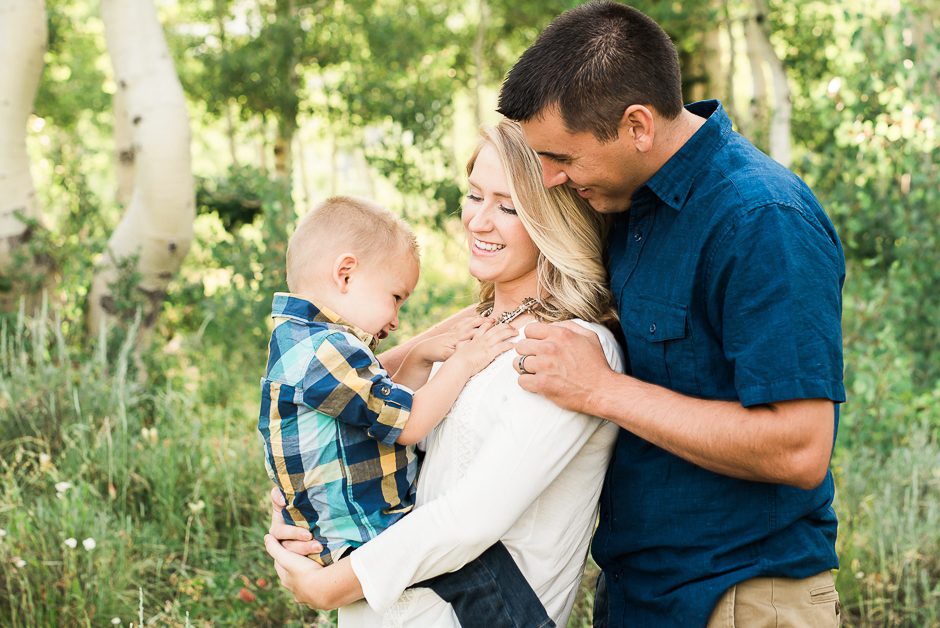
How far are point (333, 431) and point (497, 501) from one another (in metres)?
0.47

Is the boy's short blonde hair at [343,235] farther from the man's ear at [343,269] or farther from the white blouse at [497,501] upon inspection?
the white blouse at [497,501]

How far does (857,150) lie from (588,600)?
3558mm

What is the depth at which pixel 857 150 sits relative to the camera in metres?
5.86

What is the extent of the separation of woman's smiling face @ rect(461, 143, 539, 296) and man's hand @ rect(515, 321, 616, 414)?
1.18ft

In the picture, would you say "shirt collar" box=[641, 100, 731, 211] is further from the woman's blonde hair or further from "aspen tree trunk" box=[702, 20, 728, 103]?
"aspen tree trunk" box=[702, 20, 728, 103]

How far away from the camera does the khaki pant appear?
6.60 ft

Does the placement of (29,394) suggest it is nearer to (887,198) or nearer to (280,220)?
(280,220)

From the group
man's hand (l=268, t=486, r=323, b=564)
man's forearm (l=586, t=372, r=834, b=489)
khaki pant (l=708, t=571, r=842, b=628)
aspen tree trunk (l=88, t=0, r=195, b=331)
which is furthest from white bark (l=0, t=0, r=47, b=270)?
khaki pant (l=708, t=571, r=842, b=628)

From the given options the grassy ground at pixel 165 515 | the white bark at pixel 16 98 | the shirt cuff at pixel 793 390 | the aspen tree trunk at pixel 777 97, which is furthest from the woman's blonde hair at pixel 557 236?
the aspen tree trunk at pixel 777 97

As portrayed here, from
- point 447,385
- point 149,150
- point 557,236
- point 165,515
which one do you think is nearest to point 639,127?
point 557,236

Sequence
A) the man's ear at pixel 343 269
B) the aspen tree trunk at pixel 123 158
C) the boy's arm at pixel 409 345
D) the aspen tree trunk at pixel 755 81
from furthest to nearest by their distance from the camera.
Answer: the aspen tree trunk at pixel 755 81, the aspen tree trunk at pixel 123 158, the boy's arm at pixel 409 345, the man's ear at pixel 343 269

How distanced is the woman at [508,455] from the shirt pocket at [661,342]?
13 cm

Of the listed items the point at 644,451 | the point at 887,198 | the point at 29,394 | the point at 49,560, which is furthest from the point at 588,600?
the point at 887,198

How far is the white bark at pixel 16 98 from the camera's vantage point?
230 inches
